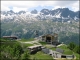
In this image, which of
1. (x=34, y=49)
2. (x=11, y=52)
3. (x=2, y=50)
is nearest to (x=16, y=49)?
(x=11, y=52)

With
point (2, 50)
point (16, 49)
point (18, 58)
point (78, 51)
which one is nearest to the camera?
point (18, 58)

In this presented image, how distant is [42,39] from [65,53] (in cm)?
5527

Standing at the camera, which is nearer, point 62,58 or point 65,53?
point 62,58

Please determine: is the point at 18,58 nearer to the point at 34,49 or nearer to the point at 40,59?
the point at 40,59

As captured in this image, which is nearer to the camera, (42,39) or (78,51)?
(78,51)

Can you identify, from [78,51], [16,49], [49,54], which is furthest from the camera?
[78,51]

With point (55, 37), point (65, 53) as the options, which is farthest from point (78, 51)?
point (55, 37)

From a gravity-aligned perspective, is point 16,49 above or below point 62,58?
above

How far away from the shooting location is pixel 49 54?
11500 centimetres

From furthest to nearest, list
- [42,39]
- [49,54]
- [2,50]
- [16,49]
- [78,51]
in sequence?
[42,39] < [78,51] < [49,54] < [2,50] < [16,49]

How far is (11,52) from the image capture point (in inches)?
3760

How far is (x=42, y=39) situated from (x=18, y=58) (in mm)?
79973

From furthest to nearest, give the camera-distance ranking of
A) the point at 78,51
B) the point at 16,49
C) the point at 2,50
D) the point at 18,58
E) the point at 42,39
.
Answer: the point at 42,39
the point at 78,51
the point at 2,50
the point at 16,49
the point at 18,58

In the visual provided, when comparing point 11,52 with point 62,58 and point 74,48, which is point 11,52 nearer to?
point 62,58
